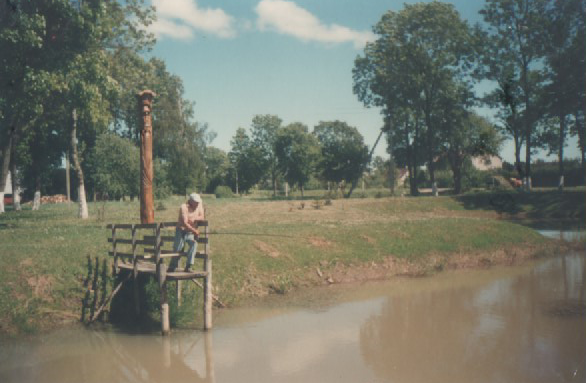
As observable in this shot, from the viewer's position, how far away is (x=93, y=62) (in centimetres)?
2373

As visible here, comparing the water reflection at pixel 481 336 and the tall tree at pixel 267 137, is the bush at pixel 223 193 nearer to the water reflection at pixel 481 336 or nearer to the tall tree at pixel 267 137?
the tall tree at pixel 267 137

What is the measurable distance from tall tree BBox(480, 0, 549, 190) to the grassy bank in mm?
18303

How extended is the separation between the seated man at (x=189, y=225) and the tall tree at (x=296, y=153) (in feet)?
200

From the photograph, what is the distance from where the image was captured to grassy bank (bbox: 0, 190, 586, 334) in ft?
51.6

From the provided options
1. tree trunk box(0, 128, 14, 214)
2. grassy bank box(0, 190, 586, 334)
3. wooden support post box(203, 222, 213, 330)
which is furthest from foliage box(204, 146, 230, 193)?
wooden support post box(203, 222, 213, 330)

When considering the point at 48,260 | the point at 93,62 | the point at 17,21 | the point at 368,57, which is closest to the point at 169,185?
the point at 93,62

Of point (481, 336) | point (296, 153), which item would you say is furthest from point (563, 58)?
point (296, 153)

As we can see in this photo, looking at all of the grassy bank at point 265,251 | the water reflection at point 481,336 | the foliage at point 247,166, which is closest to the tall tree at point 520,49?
the grassy bank at point 265,251

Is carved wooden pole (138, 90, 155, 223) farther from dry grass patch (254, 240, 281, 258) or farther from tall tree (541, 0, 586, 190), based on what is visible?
tall tree (541, 0, 586, 190)

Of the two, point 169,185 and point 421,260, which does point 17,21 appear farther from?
point 421,260

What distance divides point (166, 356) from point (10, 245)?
882 cm

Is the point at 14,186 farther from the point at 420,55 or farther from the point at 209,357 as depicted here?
the point at 420,55

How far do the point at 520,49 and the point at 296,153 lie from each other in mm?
40239

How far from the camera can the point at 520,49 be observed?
147 ft
